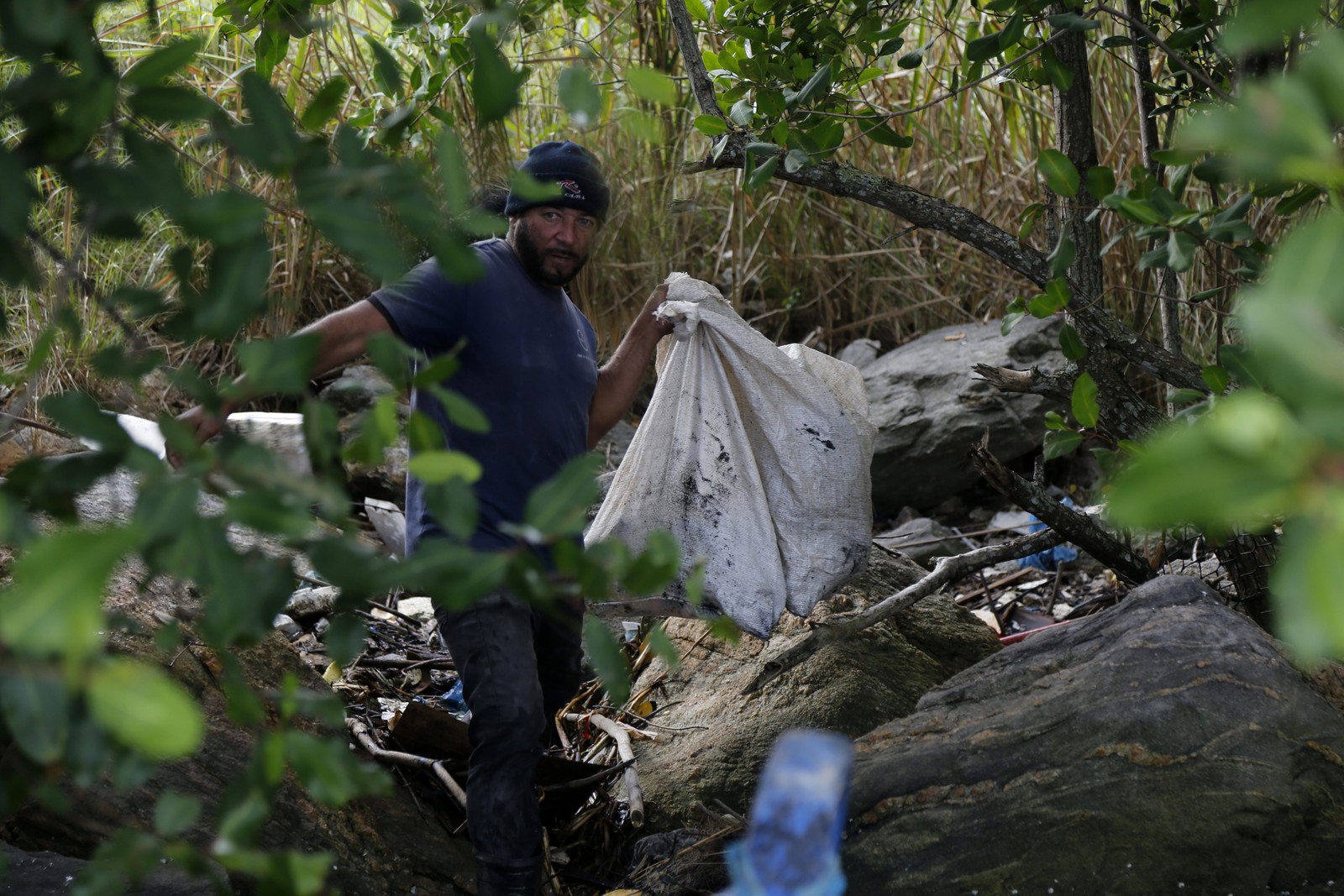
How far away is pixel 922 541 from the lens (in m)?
4.34

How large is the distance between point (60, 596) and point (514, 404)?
2141mm

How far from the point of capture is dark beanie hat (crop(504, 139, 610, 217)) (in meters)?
2.80

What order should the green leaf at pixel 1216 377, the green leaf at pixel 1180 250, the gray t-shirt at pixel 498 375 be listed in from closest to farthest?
the green leaf at pixel 1180 250, the green leaf at pixel 1216 377, the gray t-shirt at pixel 498 375

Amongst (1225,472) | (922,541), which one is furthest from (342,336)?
(922,541)

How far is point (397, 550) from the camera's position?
426 centimetres

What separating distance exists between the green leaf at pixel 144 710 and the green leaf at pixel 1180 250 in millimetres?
1245

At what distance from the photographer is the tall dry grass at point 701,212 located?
480 centimetres

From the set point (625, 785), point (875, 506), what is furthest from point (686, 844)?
point (875, 506)

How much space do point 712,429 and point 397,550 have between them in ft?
6.04

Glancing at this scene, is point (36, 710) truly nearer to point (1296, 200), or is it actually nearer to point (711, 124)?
point (1296, 200)

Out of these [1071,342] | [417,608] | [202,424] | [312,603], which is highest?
[202,424]

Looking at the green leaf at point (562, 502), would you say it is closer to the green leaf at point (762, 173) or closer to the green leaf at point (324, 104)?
the green leaf at point (324, 104)

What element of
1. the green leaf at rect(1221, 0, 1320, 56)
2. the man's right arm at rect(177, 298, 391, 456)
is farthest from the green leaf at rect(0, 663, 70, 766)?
the man's right arm at rect(177, 298, 391, 456)

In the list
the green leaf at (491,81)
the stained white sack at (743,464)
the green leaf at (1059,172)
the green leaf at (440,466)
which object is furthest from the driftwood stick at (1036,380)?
the green leaf at (440,466)
